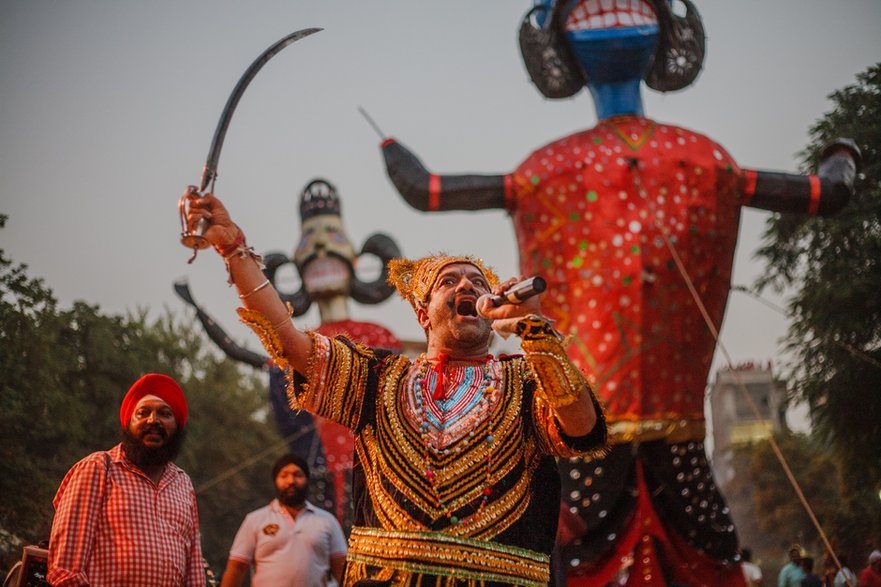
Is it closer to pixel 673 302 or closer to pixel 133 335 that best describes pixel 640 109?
pixel 673 302

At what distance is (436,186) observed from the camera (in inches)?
→ 295

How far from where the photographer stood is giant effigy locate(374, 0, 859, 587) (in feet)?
22.8

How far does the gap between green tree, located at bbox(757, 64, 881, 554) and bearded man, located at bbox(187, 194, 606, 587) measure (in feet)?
20.3

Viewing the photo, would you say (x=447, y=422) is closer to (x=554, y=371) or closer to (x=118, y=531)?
(x=554, y=371)

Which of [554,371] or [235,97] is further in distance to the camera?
[235,97]

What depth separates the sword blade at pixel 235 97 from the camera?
3337 millimetres

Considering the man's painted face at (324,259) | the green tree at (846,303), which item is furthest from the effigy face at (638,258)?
the man's painted face at (324,259)

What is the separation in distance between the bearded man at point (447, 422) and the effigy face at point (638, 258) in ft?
12.7

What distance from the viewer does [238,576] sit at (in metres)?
5.34

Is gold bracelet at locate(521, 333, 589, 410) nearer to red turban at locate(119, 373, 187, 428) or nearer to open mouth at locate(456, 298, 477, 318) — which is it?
open mouth at locate(456, 298, 477, 318)

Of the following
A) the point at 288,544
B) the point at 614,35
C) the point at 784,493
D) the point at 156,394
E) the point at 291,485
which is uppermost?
the point at 614,35

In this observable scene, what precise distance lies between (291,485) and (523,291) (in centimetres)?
320

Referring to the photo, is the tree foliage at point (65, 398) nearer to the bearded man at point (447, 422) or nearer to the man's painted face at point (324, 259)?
the man's painted face at point (324, 259)

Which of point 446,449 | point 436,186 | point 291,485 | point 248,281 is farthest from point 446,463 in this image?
point 436,186
